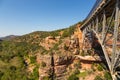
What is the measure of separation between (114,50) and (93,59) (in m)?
24.9

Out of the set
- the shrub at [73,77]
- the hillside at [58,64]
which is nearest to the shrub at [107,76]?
the hillside at [58,64]

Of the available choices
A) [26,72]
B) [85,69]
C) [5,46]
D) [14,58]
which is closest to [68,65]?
[85,69]

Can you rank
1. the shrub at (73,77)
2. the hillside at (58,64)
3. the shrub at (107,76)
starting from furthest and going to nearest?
the hillside at (58,64) → the shrub at (73,77) → the shrub at (107,76)

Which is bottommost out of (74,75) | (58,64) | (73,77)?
(73,77)

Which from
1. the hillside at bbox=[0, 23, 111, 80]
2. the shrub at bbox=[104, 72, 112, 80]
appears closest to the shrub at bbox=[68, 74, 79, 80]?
the hillside at bbox=[0, 23, 111, 80]

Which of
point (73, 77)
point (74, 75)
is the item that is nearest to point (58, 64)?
point (74, 75)

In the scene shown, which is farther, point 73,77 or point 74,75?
point 74,75

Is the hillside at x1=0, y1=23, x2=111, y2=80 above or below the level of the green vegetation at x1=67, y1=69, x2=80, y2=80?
above

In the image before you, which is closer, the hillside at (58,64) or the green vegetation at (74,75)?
the green vegetation at (74,75)

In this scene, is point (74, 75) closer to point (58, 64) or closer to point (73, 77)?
point (73, 77)

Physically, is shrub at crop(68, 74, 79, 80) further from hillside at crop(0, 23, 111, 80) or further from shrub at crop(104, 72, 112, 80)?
shrub at crop(104, 72, 112, 80)

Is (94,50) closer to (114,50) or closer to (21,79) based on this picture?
(21,79)

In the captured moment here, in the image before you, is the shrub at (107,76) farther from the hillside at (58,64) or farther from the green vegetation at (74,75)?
the green vegetation at (74,75)

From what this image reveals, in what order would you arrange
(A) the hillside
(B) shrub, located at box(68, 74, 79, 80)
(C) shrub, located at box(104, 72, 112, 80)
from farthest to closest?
(A) the hillside → (B) shrub, located at box(68, 74, 79, 80) → (C) shrub, located at box(104, 72, 112, 80)
